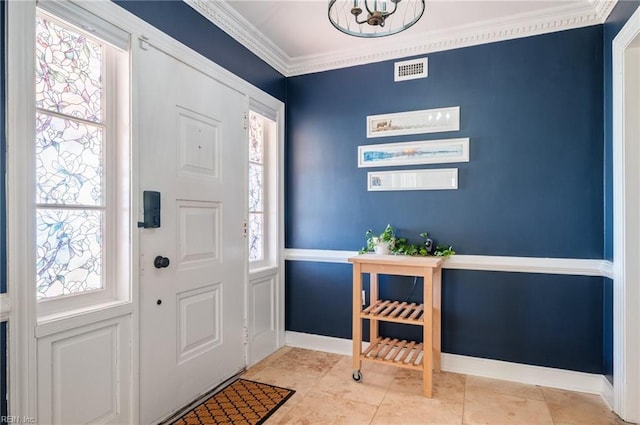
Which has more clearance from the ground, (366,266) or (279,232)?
(279,232)

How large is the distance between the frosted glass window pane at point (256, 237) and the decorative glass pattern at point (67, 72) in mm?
1466

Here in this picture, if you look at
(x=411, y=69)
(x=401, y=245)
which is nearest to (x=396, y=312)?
(x=401, y=245)

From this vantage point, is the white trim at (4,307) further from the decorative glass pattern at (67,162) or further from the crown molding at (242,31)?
the crown molding at (242,31)

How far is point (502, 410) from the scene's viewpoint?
2.21 m

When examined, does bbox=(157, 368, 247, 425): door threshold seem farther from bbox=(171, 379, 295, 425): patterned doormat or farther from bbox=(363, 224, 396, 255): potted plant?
bbox=(363, 224, 396, 255): potted plant

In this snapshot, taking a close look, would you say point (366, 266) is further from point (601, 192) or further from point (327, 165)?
point (601, 192)

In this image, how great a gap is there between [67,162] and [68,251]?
41cm

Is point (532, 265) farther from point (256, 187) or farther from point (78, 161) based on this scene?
point (78, 161)

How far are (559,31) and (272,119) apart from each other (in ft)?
7.35

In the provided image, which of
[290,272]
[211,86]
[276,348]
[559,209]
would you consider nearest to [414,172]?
[559,209]

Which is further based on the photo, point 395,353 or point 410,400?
point 395,353

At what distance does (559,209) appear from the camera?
252cm

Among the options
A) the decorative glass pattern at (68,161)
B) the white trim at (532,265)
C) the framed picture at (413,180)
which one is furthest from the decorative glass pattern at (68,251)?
the white trim at (532,265)

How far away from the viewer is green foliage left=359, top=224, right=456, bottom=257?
2.78 metres
